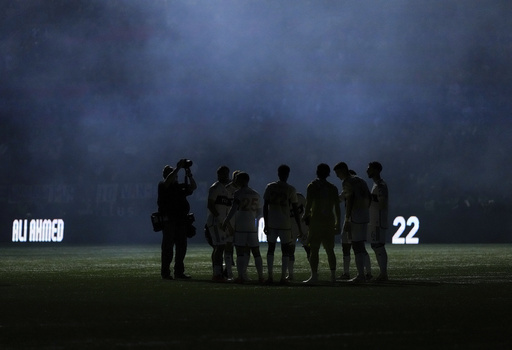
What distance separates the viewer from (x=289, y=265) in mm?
14508

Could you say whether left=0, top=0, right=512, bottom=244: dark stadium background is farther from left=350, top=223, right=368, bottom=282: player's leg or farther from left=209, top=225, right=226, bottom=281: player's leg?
left=350, top=223, right=368, bottom=282: player's leg

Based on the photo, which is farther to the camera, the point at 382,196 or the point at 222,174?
the point at 222,174

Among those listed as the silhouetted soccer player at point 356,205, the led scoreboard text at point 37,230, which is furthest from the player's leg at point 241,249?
the led scoreboard text at point 37,230

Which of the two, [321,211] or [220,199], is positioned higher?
[220,199]

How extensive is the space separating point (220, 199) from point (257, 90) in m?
33.3

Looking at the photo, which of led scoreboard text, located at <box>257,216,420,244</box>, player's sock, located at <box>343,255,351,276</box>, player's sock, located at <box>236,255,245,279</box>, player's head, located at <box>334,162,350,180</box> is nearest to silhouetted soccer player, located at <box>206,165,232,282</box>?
player's sock, located at <box>236,255,245,279</box>

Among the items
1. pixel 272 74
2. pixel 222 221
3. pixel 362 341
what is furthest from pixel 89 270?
pixel 272 74

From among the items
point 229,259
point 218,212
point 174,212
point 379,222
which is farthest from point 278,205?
point 174,212

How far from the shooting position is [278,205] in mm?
13688

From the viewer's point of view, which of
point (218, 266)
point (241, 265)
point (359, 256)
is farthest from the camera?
point (218, 266)

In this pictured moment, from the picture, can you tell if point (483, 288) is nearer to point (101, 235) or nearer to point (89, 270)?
point (89, 270)

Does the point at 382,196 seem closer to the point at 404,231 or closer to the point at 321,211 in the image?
the point at 321,211

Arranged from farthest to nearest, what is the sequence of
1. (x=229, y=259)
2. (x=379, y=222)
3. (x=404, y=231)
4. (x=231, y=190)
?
(x=404, y=231)
(x=231, y=190)
(x=229, y=259)
(x=379, y=222)

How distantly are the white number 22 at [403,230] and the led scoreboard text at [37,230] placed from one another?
14689 mm
